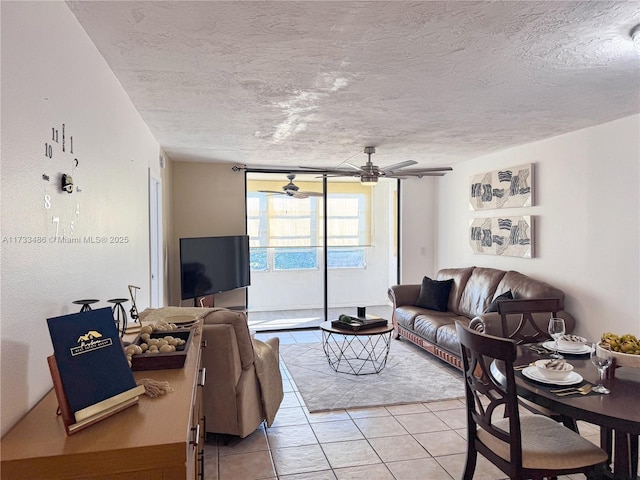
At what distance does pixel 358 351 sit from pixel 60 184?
14.4 ft

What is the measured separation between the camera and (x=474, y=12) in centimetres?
191

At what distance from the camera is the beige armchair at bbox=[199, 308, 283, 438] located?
9.62 feet

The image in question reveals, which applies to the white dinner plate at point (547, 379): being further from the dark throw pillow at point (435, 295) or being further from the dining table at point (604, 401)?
the dark throw pillow at point (435, 295)

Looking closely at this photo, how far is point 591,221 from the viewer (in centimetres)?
412

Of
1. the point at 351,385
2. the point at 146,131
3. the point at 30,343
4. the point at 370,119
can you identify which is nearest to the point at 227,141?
the point at 146,131

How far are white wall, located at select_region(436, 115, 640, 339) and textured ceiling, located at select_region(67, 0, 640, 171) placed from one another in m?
0.27

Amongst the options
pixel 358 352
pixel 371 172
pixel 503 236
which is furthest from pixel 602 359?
pixel 358 352

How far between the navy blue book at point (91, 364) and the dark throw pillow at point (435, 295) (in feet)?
15.4

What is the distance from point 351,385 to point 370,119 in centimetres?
249

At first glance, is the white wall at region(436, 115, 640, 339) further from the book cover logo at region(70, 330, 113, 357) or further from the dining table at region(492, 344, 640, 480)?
the book cover logo at region(70, 330, 113, 357)

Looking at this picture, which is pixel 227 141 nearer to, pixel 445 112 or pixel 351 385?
pixel 445 112

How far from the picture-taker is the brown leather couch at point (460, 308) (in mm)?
4190

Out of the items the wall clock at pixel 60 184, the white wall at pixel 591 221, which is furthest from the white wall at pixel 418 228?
the wall clock at pixel 60 184

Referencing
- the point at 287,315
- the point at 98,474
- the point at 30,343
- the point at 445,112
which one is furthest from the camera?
the point at 287,315
